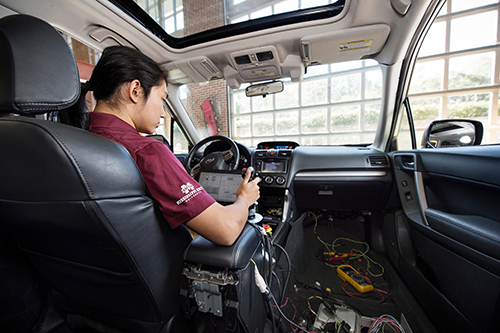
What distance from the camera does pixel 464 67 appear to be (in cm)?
482

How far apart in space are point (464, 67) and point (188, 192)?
6829 mm

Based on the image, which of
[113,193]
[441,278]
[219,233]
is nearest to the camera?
[113,193]

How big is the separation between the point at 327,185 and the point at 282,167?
53cm

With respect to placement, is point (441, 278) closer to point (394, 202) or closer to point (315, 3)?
point (394, 202)

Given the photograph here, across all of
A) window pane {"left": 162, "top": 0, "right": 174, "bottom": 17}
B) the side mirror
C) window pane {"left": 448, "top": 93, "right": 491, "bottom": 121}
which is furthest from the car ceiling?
window pane {"left": 448, "top": 93, "right": 491, "bottom": 121}

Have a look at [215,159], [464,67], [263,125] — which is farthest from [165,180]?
[464,67]

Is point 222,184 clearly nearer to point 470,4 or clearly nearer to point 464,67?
point 470,4

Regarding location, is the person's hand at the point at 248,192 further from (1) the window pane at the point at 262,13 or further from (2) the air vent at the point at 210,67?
(2) the air vent at the point at 210,67

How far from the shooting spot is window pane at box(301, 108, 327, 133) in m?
6.64

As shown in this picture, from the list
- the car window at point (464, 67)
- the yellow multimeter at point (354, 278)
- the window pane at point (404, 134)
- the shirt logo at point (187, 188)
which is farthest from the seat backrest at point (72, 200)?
the car window at point (464, 67)

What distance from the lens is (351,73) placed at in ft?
19.4

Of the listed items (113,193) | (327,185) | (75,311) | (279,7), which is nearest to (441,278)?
(327,185)

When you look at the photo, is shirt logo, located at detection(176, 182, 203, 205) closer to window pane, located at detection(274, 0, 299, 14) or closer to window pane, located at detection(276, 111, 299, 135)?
window pane, located at detection(274, 0, 299, 14)

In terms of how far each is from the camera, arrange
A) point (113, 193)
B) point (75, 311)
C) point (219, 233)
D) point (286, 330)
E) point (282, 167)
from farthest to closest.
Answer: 1. point (282, 167)
2. point (286, 330)
3. point (75, 311)
4. point (219, 233)
5. point (113, 193)
